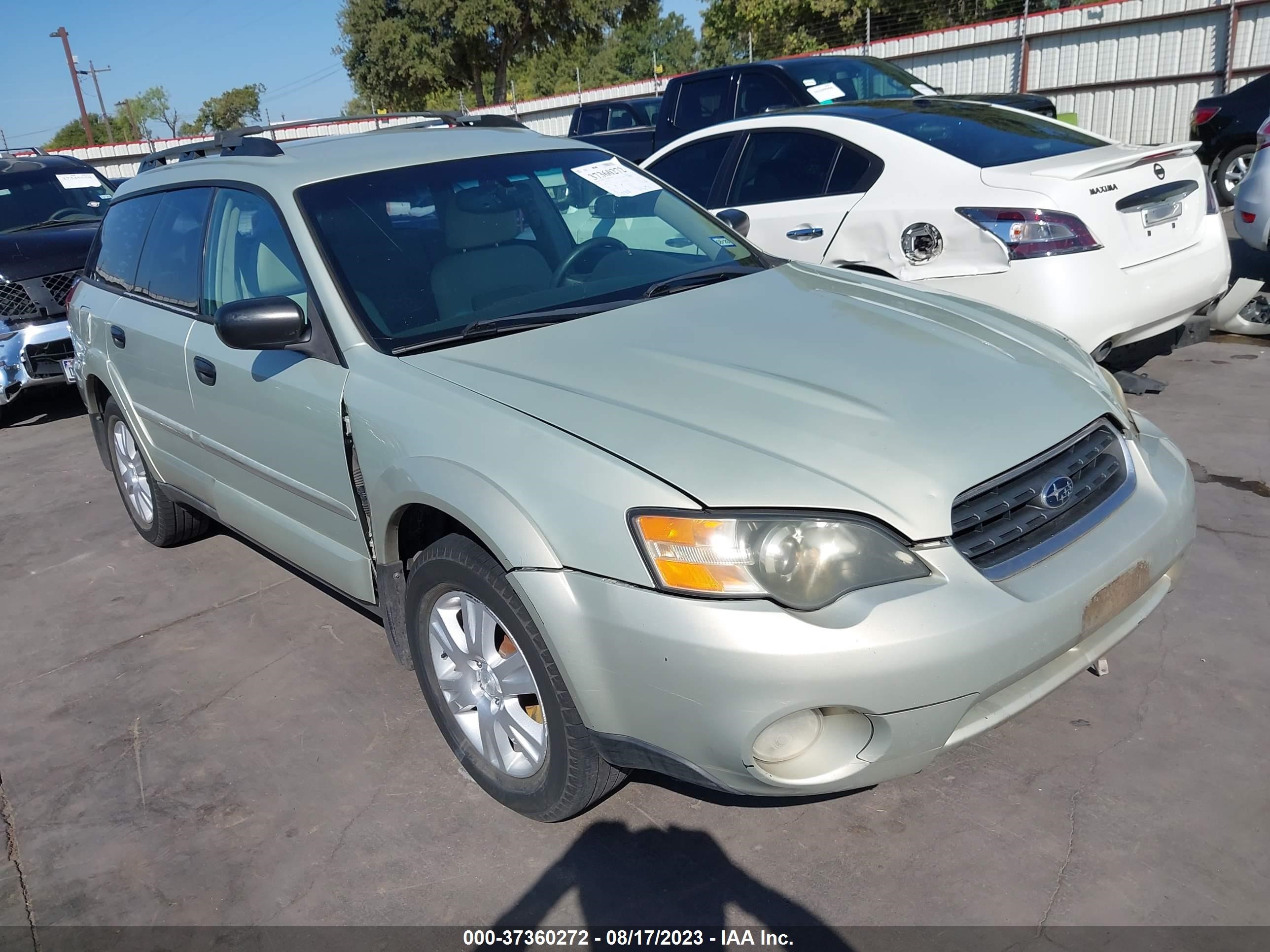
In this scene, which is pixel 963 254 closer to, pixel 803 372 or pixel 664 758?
pixel 803 372

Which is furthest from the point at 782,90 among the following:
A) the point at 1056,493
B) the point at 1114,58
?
→ the point at 1114,58

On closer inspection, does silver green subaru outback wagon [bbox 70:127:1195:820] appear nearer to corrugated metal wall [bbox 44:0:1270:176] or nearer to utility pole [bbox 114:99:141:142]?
corrugated metal wall [bbox 44:0:1270:176]

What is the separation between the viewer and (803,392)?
98.7 inches

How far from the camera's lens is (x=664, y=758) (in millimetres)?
2230

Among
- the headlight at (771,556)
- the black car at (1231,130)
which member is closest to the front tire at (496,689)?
the headlight at (771,556)

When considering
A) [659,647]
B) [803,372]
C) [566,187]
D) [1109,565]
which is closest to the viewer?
[659,647]

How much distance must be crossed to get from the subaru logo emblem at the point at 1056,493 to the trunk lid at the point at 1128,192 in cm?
272

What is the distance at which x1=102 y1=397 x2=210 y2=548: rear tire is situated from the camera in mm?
4672

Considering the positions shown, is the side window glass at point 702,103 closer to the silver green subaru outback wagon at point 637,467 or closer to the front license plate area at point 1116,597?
Result: the silver green subaru outback wagon at point 637,467

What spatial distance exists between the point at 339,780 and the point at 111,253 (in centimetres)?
304

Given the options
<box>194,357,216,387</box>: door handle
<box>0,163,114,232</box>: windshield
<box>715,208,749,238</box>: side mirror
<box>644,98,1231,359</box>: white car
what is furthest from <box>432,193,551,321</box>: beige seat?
<box>0,163,114,232</box>: windshield

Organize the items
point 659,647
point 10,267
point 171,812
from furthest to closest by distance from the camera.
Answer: point 10,267 < point 171,812 < point 659,647

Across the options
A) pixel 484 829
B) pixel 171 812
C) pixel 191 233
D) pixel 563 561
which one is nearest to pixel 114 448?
pixel 191 233

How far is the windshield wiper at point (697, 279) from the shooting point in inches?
129
